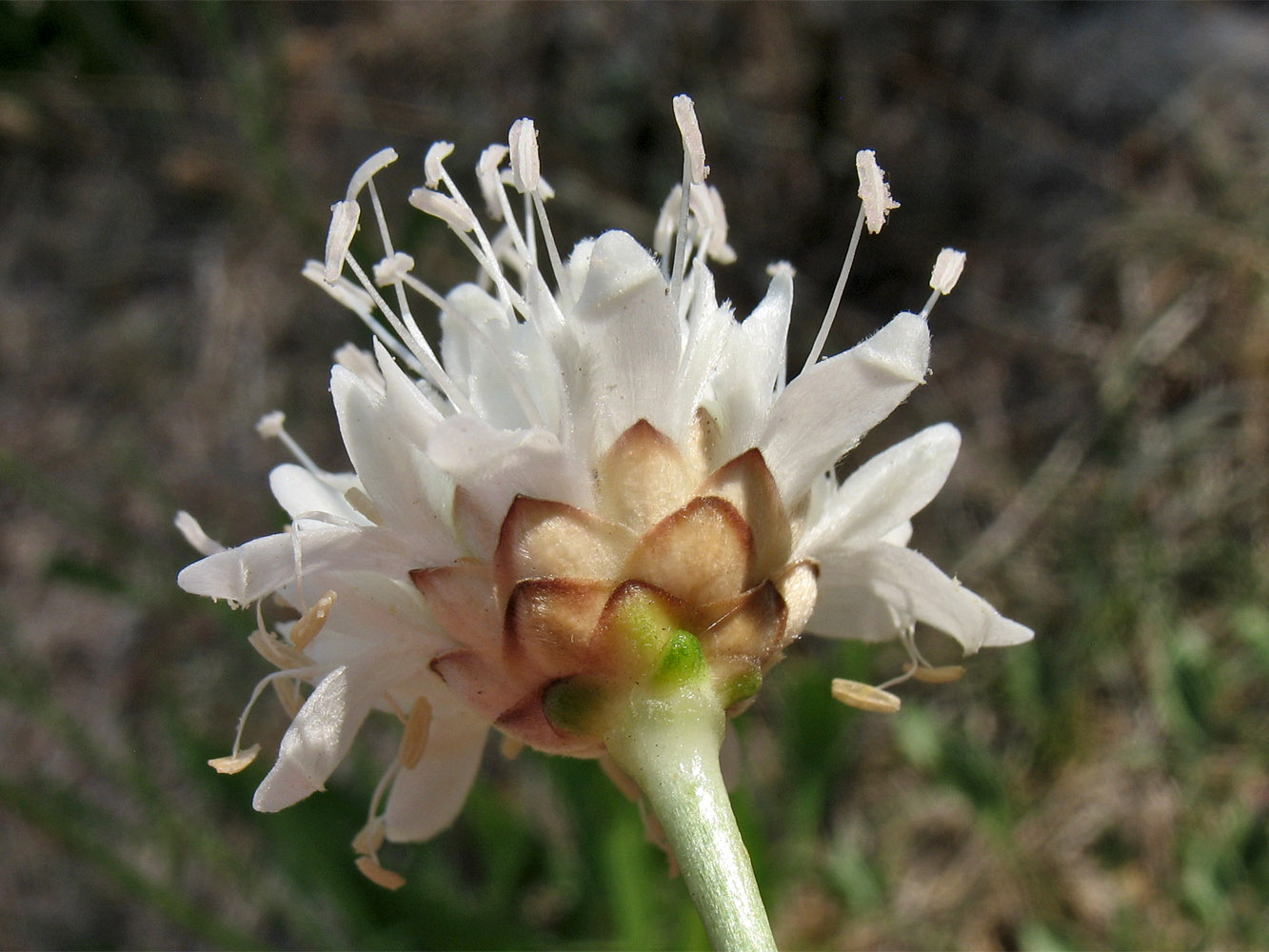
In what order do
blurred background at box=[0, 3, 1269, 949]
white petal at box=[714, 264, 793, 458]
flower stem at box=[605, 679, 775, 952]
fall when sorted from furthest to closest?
blurred background at box=[0, 3, 1269, 949] < white petal at box=[714, 264, 793, 458] < flower stem at box=[605, 679, 775, 952]

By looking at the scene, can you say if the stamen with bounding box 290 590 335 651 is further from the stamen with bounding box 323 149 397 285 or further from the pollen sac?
the stamen with bounding box 323 149 397 285

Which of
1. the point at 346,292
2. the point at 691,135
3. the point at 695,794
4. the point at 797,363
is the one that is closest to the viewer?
the point at 695,794

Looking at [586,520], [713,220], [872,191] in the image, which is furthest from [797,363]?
[586,520]

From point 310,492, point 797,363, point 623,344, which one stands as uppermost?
point 623,344

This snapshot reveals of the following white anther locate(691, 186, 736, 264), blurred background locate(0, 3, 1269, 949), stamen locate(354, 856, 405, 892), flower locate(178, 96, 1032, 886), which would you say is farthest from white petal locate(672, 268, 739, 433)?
blurred background locate(0, 3, 1269, 949)

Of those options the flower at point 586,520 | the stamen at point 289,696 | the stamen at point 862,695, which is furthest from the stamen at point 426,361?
the stamen at point 862,695

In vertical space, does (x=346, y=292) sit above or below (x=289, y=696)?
above

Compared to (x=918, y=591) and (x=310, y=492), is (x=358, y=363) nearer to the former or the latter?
(x=310, y=492)
